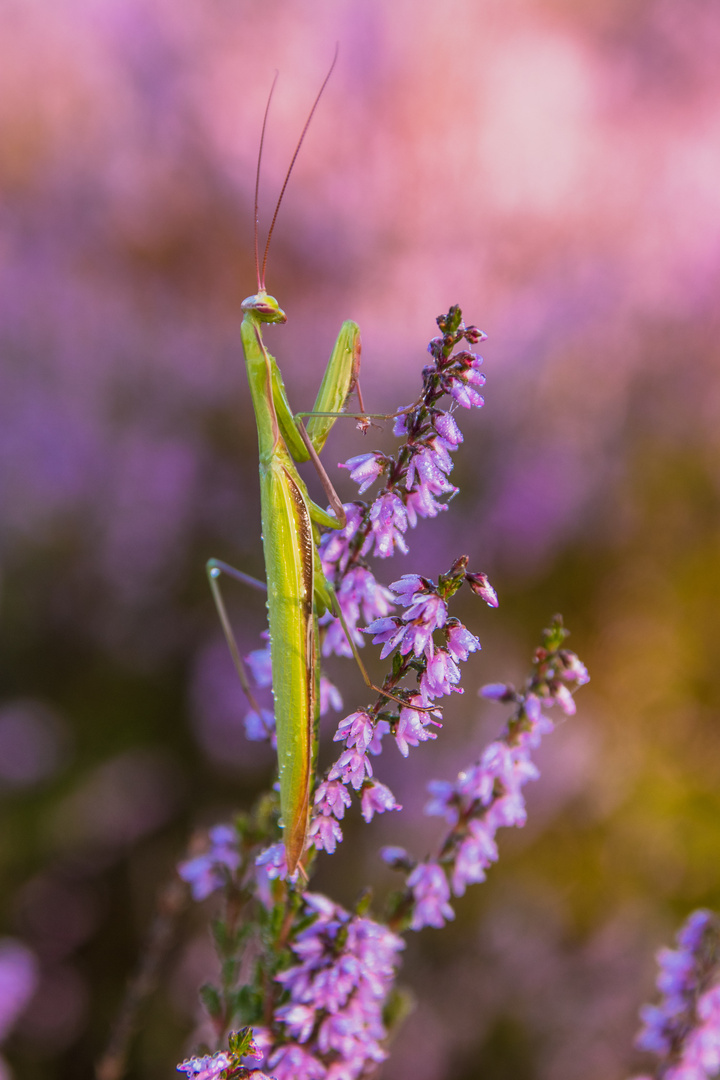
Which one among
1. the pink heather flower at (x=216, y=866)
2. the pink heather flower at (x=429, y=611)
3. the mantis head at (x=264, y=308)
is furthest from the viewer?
the mantis head at (x=264, y=308)

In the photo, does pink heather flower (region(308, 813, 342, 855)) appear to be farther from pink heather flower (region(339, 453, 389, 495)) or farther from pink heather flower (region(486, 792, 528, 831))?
pink heather flower (region(339, 453, 389, 495))

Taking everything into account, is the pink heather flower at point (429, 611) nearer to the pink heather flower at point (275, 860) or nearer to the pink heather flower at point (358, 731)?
the pink heather flower at point (358, 731)

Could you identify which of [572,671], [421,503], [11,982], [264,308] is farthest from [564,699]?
[11,982]

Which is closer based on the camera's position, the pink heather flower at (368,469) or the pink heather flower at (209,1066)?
the pink heather flower at (209,1066)

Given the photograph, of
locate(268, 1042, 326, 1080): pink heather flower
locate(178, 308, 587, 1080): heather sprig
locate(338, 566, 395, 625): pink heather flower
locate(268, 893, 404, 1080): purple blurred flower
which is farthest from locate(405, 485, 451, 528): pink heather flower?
locate(268, 1042, 326, 1080): pink heather flower

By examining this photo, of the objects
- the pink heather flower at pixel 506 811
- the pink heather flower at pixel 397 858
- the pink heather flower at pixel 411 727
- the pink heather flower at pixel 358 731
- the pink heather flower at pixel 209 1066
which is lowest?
the pink heather flower at pixel 209 1066

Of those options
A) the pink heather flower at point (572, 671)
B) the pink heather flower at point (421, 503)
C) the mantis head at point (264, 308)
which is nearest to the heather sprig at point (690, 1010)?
the pink heather flower at point (572, 671)

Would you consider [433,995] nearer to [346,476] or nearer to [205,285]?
[346,476]

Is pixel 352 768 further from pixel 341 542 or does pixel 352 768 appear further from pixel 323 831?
pixel 341 542
